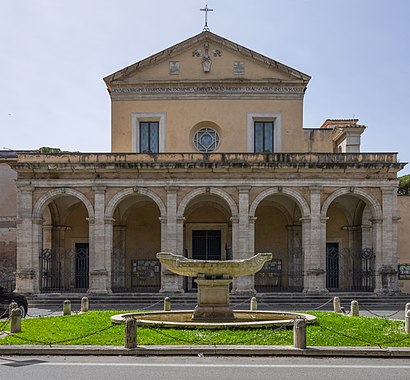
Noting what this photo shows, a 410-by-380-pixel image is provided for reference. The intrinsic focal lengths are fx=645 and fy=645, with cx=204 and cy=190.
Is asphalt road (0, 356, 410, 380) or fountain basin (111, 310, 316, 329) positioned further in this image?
fountain basin (111, 310, 316, 329)

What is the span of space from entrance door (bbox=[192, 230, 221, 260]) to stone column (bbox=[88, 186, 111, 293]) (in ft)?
19.4

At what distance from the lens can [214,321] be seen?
16672mm

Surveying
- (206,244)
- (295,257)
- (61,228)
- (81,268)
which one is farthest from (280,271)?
(61,228)

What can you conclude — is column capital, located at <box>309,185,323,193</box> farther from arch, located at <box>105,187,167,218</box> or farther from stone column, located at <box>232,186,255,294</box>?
arch, located at <box>105,187,167,218</box>

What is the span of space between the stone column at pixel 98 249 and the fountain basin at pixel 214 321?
972cm

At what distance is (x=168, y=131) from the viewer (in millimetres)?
31969

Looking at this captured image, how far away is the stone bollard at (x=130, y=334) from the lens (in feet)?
42.3

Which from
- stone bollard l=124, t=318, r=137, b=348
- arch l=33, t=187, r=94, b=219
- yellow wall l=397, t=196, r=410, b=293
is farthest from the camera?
yellow wall l=397, t=196, r=410, b=293

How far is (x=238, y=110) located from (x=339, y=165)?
6214 mm

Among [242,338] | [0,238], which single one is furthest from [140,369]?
[0,238]

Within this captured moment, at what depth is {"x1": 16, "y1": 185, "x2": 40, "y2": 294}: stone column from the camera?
27938 millimetres

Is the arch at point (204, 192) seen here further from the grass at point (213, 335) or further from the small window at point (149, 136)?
the grass at point (213, 335)

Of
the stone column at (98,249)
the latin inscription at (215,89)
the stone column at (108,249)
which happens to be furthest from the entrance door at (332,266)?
the stone column at (98,249)

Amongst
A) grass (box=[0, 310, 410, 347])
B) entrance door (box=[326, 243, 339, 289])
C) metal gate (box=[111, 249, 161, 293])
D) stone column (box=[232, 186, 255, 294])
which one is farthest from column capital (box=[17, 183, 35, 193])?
entrance door (box=[326, 243, 339, 289])
